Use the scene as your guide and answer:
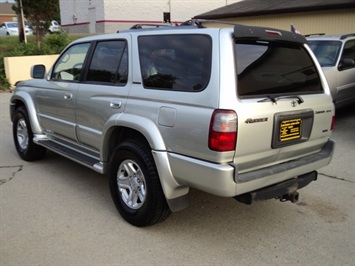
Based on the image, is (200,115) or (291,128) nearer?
(200,115)

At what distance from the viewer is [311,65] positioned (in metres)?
3.97

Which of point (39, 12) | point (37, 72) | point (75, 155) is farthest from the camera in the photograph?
point (39, 12)

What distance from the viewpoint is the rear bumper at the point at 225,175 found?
3047 mm

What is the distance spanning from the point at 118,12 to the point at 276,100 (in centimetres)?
3129

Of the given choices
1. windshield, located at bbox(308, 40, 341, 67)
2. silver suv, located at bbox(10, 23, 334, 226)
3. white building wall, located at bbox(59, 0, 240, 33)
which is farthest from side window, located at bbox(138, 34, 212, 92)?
white building wall, located at bbox(59, 0, 240, 33)

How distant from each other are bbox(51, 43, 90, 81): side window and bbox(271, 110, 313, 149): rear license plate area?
8.46ft

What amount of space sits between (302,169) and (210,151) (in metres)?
1.10

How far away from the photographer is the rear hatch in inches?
124

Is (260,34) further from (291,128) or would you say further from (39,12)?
(39,12)

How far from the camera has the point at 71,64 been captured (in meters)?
5.04

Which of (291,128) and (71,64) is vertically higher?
(71,64)

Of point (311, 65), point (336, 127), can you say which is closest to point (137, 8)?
point (336, 127)

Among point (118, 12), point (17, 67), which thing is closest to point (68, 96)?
point (17, 67)

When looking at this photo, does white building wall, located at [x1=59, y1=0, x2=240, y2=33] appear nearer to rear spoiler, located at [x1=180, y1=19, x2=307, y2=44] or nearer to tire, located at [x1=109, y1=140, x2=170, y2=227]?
tire, located at [x1=109, y1=140, x2=170, y2=227]
